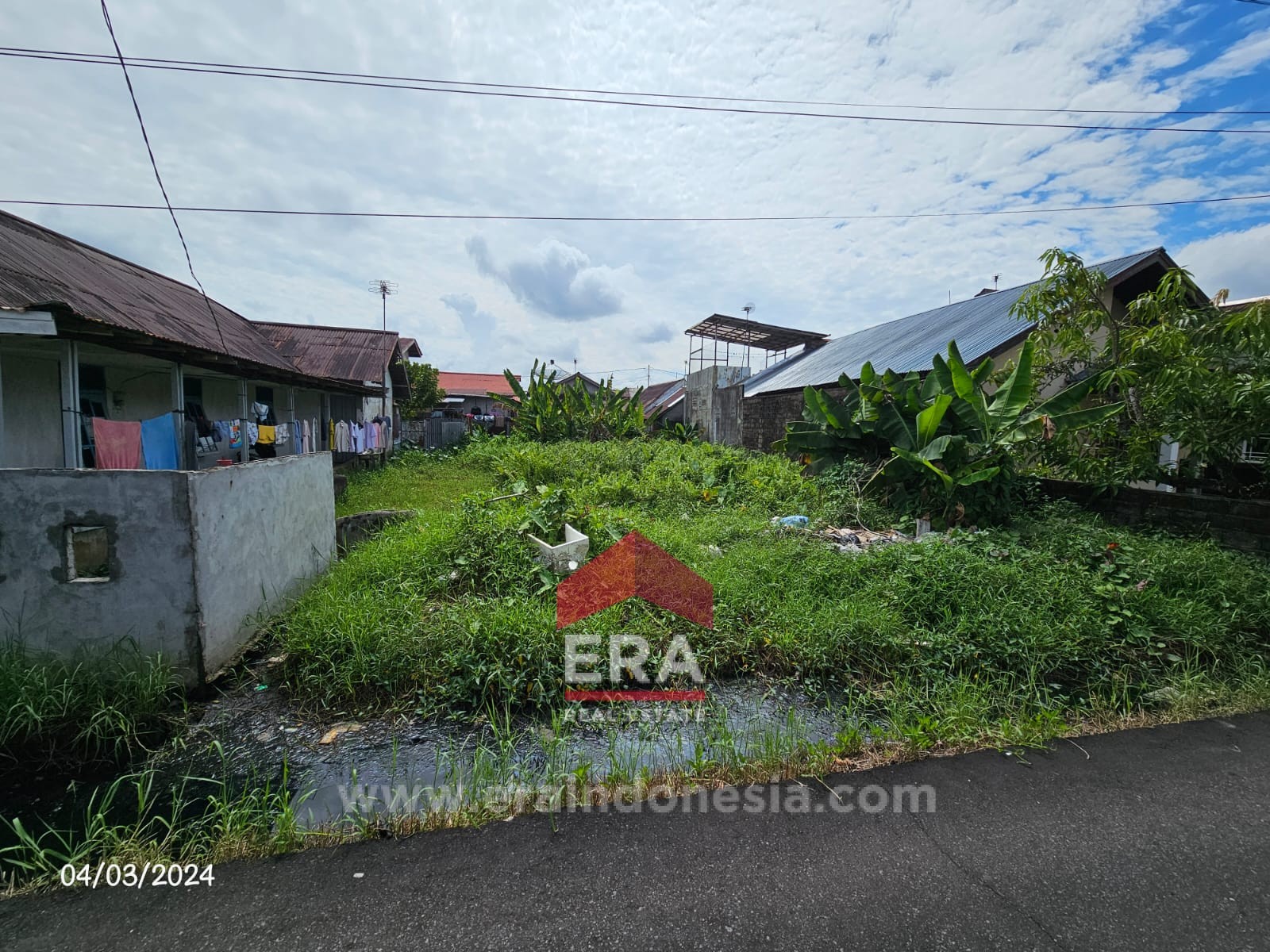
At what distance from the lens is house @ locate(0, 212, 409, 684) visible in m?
3.08

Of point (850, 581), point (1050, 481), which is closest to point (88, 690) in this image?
point (850, 581)

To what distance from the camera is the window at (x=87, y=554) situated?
10.2ft

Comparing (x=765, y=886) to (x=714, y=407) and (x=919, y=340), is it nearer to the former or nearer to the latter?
(x=919, y=340)

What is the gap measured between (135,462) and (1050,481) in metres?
10.4

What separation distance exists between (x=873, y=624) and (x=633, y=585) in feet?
5.73

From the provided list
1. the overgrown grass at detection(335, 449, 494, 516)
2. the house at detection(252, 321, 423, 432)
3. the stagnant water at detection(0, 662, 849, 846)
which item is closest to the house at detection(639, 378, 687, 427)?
the overgrown grass at detection(335, 449, 494, 516)

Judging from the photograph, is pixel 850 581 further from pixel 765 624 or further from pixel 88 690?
pixel 88 690

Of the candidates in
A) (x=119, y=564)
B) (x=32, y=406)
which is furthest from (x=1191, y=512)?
(x=32, y=406)

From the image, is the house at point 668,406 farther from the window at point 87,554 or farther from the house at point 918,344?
the window at point 87,554

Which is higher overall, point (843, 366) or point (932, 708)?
point (843, 366)

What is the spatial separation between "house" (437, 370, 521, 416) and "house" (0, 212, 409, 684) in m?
22.5

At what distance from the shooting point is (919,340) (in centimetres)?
1245

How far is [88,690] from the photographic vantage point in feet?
9.64

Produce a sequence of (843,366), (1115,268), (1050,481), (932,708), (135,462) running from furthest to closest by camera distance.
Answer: (843,366) → (1115,268) → (1050,481) → (135,462) → (932,708)
